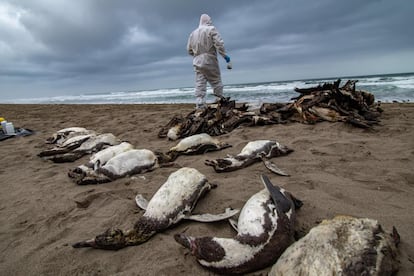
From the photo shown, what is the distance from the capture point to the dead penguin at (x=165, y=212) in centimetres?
195

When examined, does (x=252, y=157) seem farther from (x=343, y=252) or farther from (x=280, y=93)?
(x=280, y=93)

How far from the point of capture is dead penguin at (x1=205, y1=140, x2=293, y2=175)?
3248 millimetres

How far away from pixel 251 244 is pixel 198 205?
3.00ft

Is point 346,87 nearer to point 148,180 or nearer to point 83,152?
point 148,180

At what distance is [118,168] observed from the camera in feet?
11.2

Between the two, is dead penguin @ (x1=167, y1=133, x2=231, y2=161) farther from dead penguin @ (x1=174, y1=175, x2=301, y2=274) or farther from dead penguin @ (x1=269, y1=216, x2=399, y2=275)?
dead penguin @ (x1=269, y1=216, x2=399, y2=275)

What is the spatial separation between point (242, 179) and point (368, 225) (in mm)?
1503

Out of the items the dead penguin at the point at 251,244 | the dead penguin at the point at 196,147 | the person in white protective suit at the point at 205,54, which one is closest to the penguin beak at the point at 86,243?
the dead penguin at the point at 251,244

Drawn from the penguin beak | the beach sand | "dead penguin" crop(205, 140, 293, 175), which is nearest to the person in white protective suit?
the beach sand

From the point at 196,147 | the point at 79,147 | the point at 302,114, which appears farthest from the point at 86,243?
the point at 302,114

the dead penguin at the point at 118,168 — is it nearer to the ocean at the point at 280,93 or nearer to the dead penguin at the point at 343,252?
the dead penguin at the point at 343,252

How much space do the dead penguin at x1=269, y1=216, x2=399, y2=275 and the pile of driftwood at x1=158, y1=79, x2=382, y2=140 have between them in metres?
3.82

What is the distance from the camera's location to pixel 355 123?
460 centimetres

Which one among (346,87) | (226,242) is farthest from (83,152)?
(346,87)
